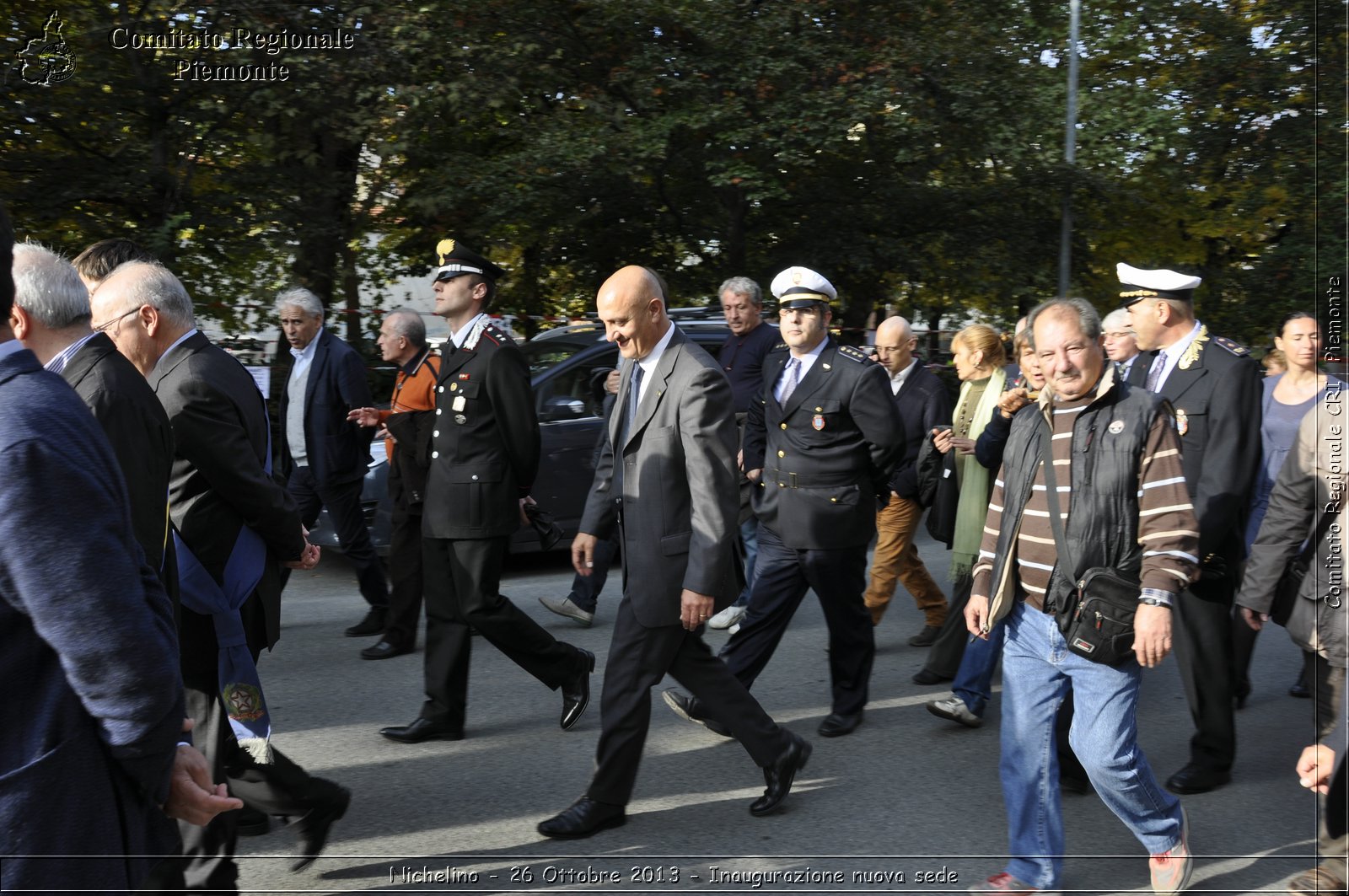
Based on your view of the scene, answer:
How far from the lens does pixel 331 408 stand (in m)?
6.78

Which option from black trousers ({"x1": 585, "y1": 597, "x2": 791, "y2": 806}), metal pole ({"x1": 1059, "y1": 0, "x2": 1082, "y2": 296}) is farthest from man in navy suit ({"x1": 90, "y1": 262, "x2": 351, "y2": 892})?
metal pole ({"x1": 1059, "y1": 0, "x2": 1082, "y2": 296})

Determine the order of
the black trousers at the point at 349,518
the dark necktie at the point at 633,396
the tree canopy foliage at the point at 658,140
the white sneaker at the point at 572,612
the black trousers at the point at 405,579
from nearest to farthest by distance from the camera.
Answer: the dark necktie at the point at 633,396 < the black trousers at the point at 405,579 < the black trousers at the point at 349,518 < the white sneaker at the point at 572,612 < the tree canopy foliage at the point at 658,140

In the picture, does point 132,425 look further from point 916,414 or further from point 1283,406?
point 1283,406

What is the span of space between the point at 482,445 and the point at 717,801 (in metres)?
1.76

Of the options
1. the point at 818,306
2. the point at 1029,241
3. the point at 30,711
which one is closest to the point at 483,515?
the point at 818,306

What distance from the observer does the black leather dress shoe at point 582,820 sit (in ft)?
13.6

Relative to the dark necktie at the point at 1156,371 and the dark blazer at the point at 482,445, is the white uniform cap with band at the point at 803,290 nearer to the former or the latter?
the dark blazer at the point at 482,445

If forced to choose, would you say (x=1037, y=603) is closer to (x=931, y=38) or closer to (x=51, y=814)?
(x=51, y=814)

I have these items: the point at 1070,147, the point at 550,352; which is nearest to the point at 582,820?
the point at 550,352

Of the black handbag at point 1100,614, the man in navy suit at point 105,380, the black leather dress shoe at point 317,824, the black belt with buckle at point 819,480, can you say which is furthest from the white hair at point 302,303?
the black handbag at point 1100,614

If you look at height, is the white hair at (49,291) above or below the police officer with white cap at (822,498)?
above

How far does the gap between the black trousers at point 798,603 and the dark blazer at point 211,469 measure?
7.10 ft

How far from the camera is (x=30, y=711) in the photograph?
1.91 meters

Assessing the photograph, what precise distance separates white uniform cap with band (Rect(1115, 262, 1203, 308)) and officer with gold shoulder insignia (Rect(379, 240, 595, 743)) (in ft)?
8.30
